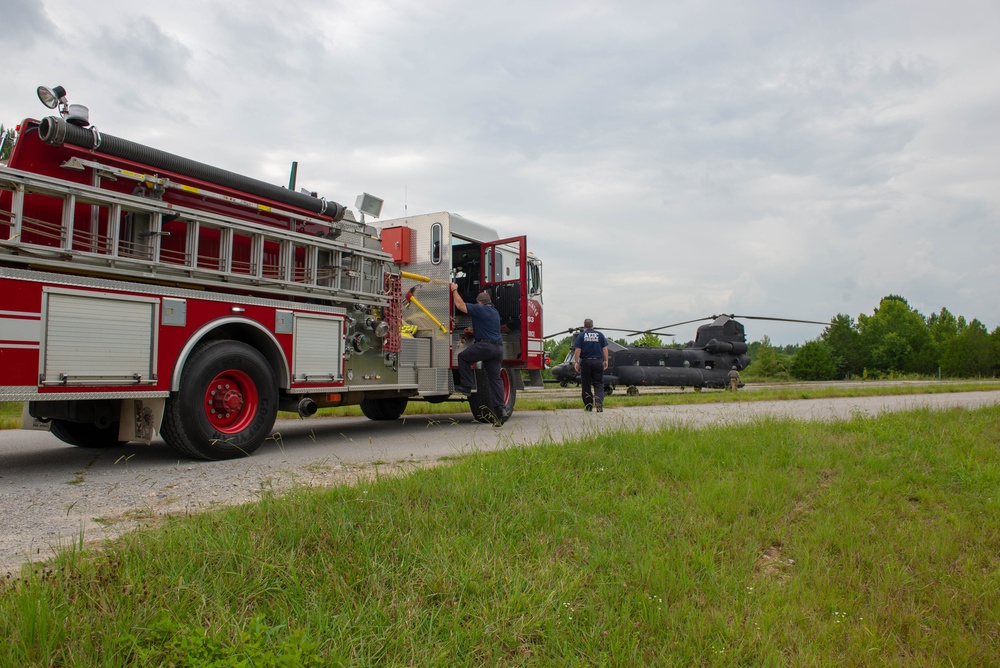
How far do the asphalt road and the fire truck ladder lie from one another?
5.39ft

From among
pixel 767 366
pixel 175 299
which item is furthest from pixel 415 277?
pixel 767 366

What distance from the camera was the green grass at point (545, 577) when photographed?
2.58 m

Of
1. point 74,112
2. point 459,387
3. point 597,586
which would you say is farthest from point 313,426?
point 597,586

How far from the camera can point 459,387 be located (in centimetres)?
986

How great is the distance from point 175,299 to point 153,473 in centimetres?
150

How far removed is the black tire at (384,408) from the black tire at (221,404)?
382 cm

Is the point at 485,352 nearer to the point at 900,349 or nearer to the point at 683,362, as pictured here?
the point at 683,362

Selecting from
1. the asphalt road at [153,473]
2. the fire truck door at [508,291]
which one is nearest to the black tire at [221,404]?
the asphalt road at [153,473]

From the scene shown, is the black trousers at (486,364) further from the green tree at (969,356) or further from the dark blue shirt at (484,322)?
the green tree at (969,356)

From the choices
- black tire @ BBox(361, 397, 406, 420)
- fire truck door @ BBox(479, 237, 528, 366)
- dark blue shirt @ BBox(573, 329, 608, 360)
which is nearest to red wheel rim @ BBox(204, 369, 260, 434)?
black tire @ BBox(361, 397, 406, 420)

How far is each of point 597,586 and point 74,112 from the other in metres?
5.59

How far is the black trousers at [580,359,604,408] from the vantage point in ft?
41.3

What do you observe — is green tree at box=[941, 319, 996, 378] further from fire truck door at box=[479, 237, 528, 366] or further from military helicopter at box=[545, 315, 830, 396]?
fire truck door at box=[479, 237, 528, 366]

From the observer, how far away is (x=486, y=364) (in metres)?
9.77
